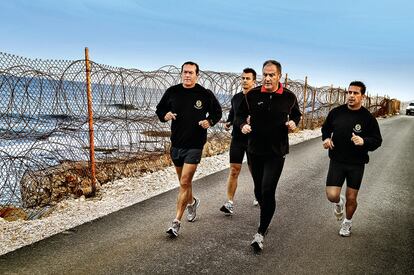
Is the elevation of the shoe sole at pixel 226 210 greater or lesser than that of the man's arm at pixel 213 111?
lesser

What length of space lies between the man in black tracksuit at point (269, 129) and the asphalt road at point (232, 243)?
1.57ft

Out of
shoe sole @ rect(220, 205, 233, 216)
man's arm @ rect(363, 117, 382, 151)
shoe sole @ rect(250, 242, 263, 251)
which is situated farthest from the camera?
shoe sole @ rect(220, 205, 233, 216)

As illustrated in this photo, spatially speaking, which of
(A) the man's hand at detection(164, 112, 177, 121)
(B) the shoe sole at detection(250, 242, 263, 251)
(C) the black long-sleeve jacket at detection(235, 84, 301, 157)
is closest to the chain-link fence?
(A) the man's hand at detection(164, 112, 177, 121)

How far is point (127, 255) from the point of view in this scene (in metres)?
3.78

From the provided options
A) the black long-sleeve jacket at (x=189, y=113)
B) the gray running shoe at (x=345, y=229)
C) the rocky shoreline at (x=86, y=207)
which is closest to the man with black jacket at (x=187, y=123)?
the black long-sleeve jacket at (x=189, y=113)

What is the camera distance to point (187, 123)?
14.1 feet

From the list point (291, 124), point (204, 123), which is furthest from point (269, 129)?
point (204, 123)

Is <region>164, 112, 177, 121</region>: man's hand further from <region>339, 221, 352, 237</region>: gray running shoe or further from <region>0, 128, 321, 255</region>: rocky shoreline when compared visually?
<region>339, 221, 352, 237</region>: gray running shoe

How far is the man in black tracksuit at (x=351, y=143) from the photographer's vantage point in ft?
13.9

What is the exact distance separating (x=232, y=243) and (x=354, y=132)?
206 centimetres

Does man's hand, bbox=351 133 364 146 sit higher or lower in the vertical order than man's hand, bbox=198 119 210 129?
lower

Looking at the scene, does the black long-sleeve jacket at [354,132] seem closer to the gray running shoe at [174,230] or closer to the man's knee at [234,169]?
the man's knee at [234,169]

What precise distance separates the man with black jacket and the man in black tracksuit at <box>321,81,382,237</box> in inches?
63.2

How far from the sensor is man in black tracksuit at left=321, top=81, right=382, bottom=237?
4.24 metres
